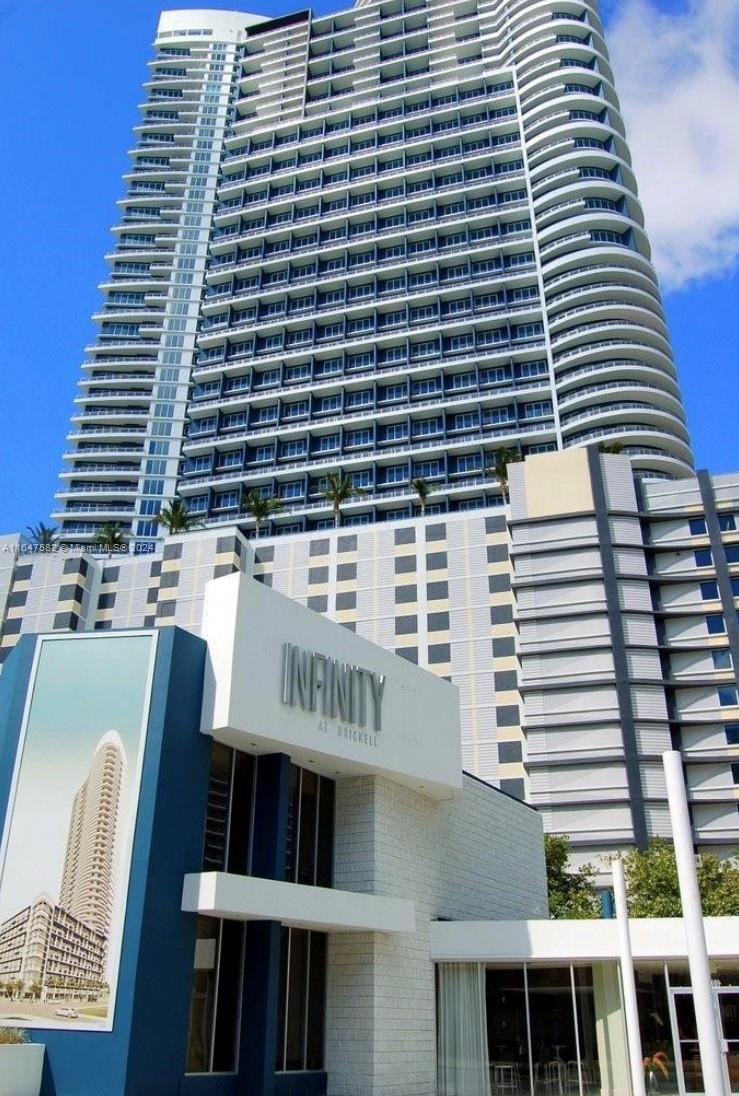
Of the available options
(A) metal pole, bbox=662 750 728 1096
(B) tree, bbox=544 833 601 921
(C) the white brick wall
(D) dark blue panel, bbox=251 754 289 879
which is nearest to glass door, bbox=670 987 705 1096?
(C) the white brick wall

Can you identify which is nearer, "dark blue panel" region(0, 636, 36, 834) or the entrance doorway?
"dark blue panel" region(0, 636, 36, 834)

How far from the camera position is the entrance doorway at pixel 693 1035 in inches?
1060

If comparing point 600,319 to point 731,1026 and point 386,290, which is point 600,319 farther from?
point 731,1026

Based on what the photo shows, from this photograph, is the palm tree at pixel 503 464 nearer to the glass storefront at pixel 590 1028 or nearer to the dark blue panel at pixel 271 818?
the glass storefront at pixel 590 1028

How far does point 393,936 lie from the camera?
93.7 ft

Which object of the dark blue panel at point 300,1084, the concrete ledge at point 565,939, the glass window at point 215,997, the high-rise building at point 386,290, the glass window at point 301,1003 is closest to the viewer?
the glass window at point 215,997

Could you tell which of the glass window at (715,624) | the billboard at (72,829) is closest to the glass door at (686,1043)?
the billboard at (72,829)

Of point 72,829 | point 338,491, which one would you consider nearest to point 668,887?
point 72,829

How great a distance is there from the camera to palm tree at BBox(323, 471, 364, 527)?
350 feet

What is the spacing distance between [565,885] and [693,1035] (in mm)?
35130

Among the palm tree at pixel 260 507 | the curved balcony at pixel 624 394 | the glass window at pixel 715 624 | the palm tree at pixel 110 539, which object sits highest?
the curved balcony at pixel 624 394

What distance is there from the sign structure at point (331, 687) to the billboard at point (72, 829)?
399cm

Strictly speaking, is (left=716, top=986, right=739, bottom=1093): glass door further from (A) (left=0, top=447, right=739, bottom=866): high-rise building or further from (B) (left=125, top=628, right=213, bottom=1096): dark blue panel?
(A) (left=0, top=447, right=739, bottom=866): high-rise building

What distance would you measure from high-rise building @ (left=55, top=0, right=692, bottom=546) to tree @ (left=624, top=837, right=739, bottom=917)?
155ft
